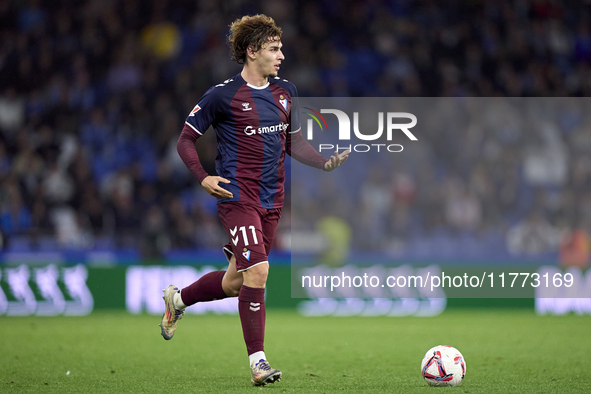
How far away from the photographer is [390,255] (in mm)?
11828

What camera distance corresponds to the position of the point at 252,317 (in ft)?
16.3

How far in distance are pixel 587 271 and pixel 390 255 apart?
2.76 meters

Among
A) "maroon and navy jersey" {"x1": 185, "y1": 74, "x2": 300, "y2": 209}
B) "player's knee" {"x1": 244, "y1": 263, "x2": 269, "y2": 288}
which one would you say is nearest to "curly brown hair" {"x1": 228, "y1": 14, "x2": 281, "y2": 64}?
"maroon and navy jersey" {"x1": 185, "y1": 74, "x2": 300, "y2": 209}

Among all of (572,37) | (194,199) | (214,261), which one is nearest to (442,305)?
(214,261)

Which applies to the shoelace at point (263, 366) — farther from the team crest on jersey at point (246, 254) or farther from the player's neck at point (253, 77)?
the player's neck at point (253, 77)

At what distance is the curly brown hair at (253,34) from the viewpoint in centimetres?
513

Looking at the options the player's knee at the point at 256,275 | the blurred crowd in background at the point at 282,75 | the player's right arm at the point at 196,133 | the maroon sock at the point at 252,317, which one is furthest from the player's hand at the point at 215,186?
the blurred crowd in background at the point at 282,75

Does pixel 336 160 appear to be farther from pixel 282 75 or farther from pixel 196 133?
pixel 282 75

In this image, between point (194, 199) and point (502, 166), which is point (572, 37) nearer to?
point (502, 166)

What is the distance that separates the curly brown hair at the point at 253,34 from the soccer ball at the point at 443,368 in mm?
2204

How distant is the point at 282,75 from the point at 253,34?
9504mm

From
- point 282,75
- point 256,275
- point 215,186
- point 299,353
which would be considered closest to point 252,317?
point 256,275

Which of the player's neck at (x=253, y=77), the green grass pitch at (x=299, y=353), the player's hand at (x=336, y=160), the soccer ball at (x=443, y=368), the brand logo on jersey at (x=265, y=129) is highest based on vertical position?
the player's neck at (x=253, y=77)

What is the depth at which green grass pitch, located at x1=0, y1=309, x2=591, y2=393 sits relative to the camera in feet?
16.4
